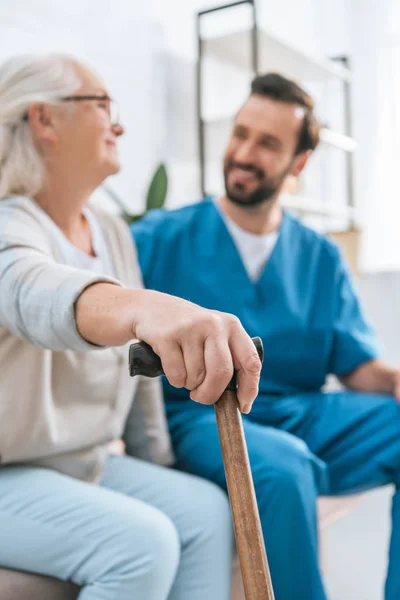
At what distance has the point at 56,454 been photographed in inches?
39.5

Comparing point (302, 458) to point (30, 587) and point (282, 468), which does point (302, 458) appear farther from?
point (30, 587)

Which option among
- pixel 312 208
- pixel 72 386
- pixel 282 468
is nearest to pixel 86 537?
pixel 72 386

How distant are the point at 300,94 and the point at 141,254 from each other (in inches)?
22.9

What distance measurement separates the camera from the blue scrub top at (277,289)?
4.82 ft

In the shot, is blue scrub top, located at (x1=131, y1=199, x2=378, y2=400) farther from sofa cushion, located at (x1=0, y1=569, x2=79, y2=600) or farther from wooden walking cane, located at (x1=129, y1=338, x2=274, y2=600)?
wooden walking cane, located at (x1=129, y1=338, x2=274, y2=600)

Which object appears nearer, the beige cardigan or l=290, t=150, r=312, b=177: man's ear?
the beige cardigan

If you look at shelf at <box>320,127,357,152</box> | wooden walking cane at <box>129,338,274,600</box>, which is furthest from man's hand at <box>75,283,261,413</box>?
shelf at <box>320,127,357,152</box>

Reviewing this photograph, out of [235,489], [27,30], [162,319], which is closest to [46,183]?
[162,319]

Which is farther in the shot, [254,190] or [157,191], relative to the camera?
[157,191]

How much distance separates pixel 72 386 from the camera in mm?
1025

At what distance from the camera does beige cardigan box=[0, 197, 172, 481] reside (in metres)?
0.74

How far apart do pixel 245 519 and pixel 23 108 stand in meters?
0.72

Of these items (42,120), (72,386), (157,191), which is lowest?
(72,386)

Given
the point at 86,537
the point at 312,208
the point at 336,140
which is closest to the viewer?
the point at 86,537
